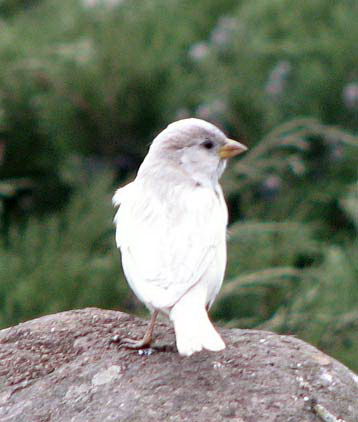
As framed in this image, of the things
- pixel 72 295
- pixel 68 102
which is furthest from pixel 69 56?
pixel 72 295

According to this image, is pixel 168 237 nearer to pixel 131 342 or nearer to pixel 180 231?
pixel 180 231

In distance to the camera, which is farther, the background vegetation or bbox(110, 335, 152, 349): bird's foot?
the background vegetation

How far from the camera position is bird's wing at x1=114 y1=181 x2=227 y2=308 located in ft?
11.9

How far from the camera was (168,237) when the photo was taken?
3.83 meters

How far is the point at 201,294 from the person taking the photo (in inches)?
145

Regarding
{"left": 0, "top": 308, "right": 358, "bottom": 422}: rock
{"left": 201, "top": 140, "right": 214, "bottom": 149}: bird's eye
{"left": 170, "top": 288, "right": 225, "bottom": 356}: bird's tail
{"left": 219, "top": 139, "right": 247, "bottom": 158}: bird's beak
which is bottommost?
{"left": 0, "top": 308, "right": 358, "bottom": 422}: rock

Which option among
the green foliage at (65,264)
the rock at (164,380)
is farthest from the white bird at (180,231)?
the green foliage at (65,264)

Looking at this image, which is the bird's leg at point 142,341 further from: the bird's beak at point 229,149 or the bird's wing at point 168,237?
the bird's beak at point 229,149

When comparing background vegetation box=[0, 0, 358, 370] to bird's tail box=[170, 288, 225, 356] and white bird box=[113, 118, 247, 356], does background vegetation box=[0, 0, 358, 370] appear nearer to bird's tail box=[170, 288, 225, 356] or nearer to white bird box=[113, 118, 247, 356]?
white bird box=[113, 118, 247, 356]

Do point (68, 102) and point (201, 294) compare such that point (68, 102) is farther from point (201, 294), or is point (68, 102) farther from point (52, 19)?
point (201, 294)

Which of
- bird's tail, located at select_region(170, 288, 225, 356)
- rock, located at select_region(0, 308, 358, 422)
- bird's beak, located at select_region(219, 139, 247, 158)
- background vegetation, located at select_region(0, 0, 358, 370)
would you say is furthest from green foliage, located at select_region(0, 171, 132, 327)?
bird's tail, located at select_region(170, 288, 225, 356)

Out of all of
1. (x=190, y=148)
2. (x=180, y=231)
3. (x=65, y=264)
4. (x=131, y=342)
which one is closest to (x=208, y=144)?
(x=190, y=148)

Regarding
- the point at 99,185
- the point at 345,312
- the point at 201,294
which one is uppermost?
the point at 201,294

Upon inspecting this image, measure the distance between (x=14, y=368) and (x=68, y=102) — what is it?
4.59 metres
